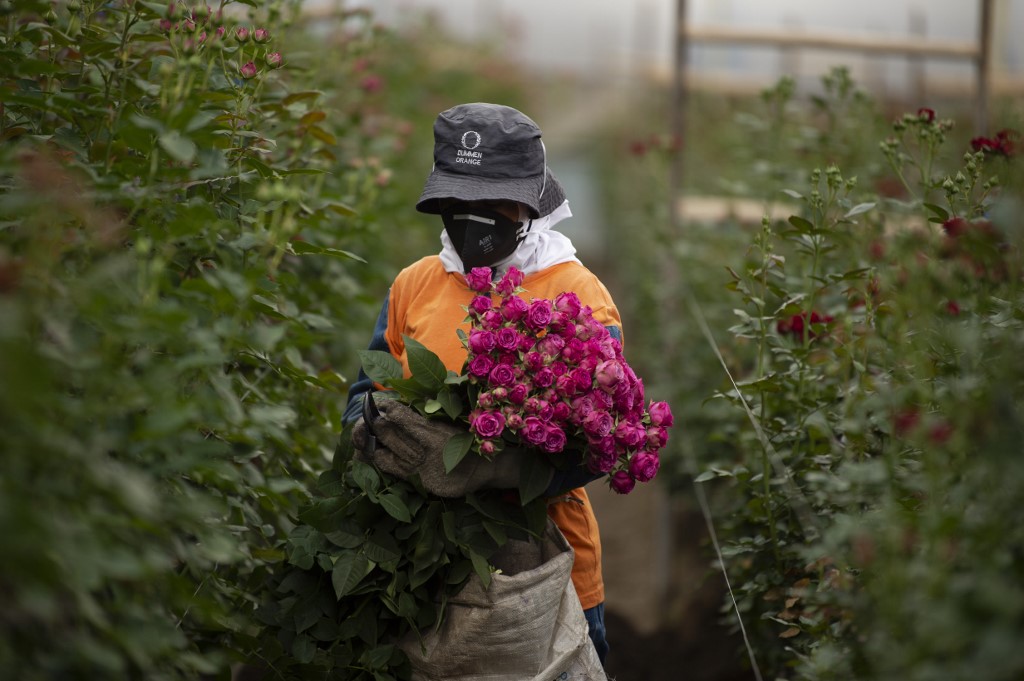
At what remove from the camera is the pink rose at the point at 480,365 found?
5.97 feet

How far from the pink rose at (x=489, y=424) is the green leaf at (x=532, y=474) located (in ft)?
0.39

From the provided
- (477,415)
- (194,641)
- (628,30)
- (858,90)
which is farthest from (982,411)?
(628,30)

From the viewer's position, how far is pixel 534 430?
1.77 meters

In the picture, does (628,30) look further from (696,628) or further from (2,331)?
(2,331)

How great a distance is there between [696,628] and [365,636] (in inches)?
99.0

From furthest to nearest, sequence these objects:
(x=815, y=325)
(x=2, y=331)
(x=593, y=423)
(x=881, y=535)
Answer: (x=815, y=325) < (x=593, y=423) < (x=881, y=535) < (x=2, y=331)

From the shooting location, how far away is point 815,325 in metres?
2.42

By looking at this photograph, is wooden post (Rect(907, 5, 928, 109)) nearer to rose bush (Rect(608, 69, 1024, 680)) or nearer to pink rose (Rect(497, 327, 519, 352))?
rose bush (Rect(608, 69, 1024, 680))

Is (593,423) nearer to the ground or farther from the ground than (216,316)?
nearer to the ground

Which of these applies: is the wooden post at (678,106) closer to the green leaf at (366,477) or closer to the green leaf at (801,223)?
the green leaf at (801,223)

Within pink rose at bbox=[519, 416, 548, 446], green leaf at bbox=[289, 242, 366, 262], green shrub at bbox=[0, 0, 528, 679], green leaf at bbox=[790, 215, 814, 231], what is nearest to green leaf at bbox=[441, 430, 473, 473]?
pink rose at bbox=[519, 416, 548, 446]

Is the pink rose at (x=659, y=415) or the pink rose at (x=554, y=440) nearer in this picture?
the pink rose at (x=554, y=440)

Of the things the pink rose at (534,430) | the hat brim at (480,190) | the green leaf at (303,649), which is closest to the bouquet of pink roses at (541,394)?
the pink rose at (534,430)

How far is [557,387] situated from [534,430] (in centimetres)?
10
